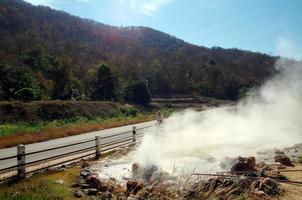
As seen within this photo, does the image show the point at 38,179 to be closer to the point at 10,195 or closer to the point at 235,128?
the point at 10,195

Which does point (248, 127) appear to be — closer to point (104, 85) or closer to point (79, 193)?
point (79, 193)

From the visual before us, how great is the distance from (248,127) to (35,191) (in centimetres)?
3042

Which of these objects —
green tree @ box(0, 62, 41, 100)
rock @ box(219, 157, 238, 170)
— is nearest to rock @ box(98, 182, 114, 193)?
rock @ box(219, 157, 238, 170)

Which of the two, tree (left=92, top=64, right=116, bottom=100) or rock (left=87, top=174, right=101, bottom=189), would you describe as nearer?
rock (left=87, top=174, right=101, bottom=189)

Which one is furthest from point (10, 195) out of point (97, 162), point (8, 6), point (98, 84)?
point (8, 6)

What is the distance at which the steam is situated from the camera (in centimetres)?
2373

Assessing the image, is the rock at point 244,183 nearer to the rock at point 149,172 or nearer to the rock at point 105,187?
the rock at point 149,172

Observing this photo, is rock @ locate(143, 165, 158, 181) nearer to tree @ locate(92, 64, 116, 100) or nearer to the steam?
the steam

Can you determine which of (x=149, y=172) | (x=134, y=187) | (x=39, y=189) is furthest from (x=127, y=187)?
(x=149, y=172)

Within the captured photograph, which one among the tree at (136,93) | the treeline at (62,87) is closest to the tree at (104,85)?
the treeline at (62,87)

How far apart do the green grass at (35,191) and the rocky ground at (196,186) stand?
0.52 metres

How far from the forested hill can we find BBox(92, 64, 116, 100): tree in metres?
1.44

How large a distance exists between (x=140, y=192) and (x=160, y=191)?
1.80 feet

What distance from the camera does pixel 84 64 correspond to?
10100 centimetres
